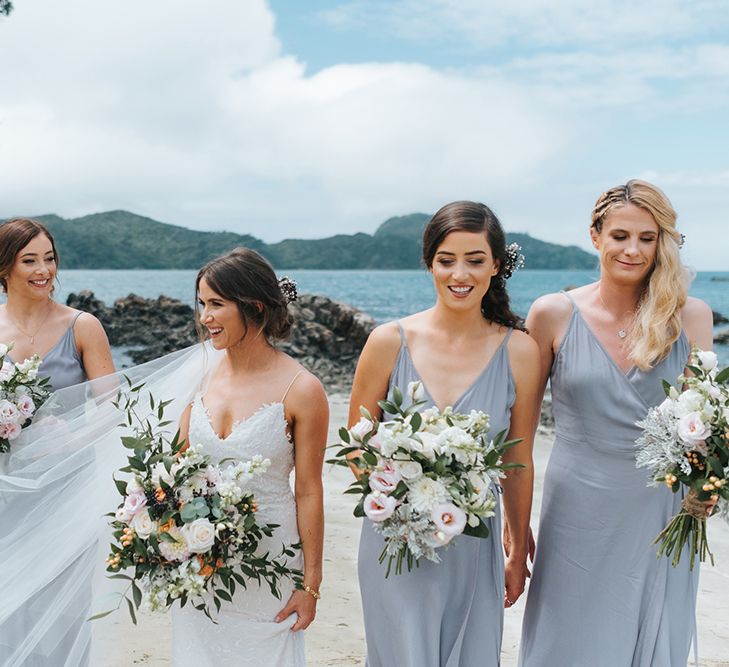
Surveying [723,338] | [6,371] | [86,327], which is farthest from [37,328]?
[723,338]

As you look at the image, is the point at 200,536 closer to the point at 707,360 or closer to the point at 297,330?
the point at 707,360

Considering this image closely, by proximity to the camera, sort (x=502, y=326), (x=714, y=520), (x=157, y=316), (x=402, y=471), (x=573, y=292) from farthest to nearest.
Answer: (x=157, y=316), (x=714, y=520), (x=573, y=292), (x=502, y=326), (x=402, y=471)

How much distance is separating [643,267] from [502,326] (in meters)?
0.71

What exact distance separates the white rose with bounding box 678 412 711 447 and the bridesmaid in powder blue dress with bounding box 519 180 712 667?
2.06 ft

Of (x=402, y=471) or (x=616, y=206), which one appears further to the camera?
(x=616, y=206)

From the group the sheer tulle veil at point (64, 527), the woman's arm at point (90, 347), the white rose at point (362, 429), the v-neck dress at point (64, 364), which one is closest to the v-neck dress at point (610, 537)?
the white rose at point (362, 429)

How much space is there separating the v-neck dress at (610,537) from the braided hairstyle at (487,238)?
467 millimetres

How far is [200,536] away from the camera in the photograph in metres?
3.14

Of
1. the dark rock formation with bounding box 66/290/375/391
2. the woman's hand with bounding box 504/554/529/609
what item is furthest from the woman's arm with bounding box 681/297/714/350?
the dark rock formation with bounding box 66/290/375/391

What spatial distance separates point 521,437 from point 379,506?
902 millimetres

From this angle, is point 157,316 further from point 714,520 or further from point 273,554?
point 273,554

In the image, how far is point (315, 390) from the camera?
3.64 m

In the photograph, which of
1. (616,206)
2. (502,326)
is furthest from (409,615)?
(616,206)

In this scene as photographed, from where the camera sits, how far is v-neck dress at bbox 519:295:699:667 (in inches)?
158
